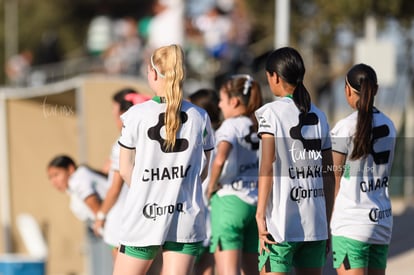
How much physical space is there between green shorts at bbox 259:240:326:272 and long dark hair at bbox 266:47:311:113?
34.1 inches

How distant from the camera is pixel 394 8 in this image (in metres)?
18.3

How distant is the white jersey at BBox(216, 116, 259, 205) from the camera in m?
8.43

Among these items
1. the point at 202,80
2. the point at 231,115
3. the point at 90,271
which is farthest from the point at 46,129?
the point at 202,80

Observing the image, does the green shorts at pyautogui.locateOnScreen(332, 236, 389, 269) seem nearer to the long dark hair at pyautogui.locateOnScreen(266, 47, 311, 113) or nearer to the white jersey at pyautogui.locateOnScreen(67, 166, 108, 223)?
the long dark hair at pyautogui.locateOnScreen(266, 47, 311, 113)

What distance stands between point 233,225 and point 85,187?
1.51m

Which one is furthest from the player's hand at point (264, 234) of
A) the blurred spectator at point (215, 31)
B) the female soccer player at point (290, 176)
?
the blurred spectator at point (215, 31)

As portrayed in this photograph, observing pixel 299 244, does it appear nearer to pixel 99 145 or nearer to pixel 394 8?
pixel 99 145

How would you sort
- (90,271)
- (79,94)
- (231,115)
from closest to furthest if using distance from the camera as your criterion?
(231,115), (90,271), (79,94)

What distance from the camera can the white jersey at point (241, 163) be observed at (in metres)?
8.43

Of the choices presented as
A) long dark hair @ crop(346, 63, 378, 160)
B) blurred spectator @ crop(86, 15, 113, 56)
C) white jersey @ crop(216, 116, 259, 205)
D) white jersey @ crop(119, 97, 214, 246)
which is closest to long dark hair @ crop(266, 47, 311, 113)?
long dark hair @ crop(346, 63, 378, 160)

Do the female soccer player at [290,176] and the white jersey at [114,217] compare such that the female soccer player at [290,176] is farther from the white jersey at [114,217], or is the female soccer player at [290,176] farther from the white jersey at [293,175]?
the white jersey at [114,217]

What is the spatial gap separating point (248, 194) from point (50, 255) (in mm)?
6619

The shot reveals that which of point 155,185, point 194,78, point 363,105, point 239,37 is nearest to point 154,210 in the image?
point 155,185

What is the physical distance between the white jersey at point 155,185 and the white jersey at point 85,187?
9.25 feet
